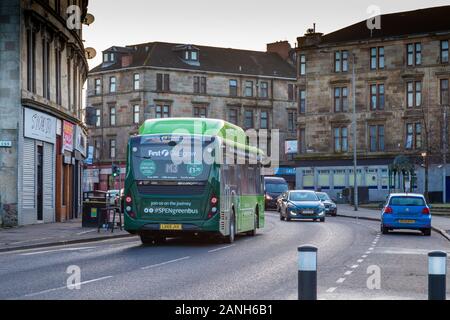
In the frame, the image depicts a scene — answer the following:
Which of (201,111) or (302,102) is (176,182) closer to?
(302,102)

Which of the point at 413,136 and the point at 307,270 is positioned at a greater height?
the point at 413,136

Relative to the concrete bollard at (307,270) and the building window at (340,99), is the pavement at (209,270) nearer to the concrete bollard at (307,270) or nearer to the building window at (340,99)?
the concrete bollard at (307,270)

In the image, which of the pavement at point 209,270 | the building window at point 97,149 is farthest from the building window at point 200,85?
the pavement at point 209,270

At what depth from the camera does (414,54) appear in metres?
82.1

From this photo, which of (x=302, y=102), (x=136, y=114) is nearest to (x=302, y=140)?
(x=302, y=102)

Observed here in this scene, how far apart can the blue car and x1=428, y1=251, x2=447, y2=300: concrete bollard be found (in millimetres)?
23437

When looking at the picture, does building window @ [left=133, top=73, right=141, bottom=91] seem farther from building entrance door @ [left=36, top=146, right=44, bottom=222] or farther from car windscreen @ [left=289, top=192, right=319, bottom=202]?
building entrance door @ [left=36, top=146, right=44, bottom=222]

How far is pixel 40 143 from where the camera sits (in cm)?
3950

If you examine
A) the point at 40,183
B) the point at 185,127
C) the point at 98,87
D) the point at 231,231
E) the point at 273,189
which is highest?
the point at 98,87

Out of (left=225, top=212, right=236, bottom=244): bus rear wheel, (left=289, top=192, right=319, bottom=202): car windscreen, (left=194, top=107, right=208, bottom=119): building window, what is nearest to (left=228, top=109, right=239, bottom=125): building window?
(left=194, top=107, right=208, bottom=119): building window

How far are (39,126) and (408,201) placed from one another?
15052 mm

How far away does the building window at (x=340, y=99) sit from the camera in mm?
85562

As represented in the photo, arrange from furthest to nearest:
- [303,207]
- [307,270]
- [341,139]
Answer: [341,139] < [303,207] < [307,270]
